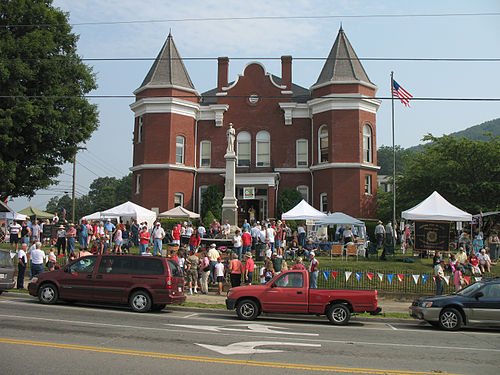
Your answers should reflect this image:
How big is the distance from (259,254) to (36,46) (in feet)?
57.0

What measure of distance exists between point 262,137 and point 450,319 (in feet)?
96.1

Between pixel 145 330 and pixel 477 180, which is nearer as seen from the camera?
pixel 145 330

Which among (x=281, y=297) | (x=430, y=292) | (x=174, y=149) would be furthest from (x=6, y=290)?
(x=174, y=149)

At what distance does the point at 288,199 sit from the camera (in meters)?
37.9

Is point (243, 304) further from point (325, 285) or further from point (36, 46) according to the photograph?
point (36, 46)

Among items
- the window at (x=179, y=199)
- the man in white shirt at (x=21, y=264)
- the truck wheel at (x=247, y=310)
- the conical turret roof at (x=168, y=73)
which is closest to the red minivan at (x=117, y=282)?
the truck wheel at (x=247, y=310)

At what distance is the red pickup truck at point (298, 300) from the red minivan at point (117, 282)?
6.59 ft

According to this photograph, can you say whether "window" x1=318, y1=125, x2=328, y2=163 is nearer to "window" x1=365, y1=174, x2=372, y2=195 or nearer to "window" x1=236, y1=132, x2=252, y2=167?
"window" x1=365, y1=174, x2=372, y2=195

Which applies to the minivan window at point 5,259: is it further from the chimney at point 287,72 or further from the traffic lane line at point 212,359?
the chimney at point 287,72

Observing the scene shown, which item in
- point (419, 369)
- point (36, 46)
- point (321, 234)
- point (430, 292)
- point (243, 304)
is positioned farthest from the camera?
point (321, 234)

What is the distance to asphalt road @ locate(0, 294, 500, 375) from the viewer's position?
25.3ft

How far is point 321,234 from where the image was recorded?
102 feet

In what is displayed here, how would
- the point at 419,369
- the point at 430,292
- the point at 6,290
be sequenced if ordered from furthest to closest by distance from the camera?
the point at 430,292 < the point at 6,290 < the point at 419,369

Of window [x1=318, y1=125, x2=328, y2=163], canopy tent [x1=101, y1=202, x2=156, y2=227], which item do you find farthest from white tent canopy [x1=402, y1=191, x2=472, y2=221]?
window [x1=318, y1=125, x2=328, y2=163]
